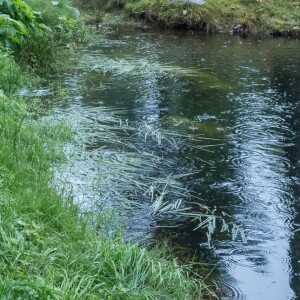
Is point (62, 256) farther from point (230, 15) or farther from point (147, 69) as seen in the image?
point (230, 15)

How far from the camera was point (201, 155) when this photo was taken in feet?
17.9

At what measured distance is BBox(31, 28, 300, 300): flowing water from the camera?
3.84 m

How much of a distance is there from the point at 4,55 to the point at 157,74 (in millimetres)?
2704

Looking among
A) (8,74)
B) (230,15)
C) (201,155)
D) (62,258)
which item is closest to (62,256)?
(62,258)

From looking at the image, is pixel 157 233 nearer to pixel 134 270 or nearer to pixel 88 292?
pixel 134 270

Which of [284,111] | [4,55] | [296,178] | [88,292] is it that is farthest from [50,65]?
[88,292]

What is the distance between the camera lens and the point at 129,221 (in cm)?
409

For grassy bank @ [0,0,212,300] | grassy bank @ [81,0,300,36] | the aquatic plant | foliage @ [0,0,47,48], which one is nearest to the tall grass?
grassy bank @ [0,0,212,300]

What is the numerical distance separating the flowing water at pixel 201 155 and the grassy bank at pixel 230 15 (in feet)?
12.6

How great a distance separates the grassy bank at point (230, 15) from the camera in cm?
1352

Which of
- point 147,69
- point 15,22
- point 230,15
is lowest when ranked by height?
point 147,69

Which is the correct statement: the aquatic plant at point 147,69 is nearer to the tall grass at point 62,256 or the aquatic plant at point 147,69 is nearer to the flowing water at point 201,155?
the flowing water at point 201,155

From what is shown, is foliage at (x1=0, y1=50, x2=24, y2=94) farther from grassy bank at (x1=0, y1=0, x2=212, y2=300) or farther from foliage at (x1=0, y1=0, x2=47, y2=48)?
grassy bank at (x1=0, y1=0, x2=212, y2=300)

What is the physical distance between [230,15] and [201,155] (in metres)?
9.14
